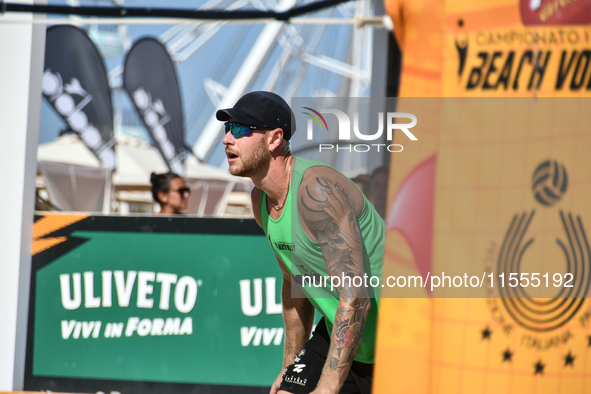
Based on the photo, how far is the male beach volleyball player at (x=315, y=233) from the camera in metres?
2.19

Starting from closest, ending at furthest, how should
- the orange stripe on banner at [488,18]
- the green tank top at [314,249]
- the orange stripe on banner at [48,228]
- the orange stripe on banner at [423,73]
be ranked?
Result: the orange stripe on banner at [488,18], the orange stripe on banner at [423,73], the green tank top at [314,249], the orange stripe on banner at [48,228]

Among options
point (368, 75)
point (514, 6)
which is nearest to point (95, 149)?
point (368, 75)

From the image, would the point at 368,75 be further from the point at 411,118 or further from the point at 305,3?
the point at 411,118

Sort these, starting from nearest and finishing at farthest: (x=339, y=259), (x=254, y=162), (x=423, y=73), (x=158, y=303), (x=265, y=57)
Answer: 1. (x=423, y=73)
2. (x=339, y=259)
3. (x=254, y=162)
4. (x=158, y=303)
5. (x=265, y=57)

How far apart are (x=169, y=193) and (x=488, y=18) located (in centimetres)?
384

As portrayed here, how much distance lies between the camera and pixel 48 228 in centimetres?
488

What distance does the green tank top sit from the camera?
2.36 meters

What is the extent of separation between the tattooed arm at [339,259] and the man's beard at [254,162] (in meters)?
0.29

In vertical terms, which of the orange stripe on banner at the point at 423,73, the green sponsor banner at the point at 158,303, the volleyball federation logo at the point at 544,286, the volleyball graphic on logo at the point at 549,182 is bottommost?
the green sponsor banner at the point at 158,303

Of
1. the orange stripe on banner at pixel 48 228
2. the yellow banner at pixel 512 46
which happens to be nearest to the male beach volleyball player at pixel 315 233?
the yellow banner at pixel 512 46

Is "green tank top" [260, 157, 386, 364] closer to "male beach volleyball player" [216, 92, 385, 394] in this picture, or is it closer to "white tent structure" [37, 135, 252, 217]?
"male beach volleyball player" [216, 92, 385, 394]

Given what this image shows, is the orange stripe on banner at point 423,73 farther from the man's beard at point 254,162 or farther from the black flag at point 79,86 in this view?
the black flag at point 79,86

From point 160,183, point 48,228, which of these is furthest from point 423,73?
point 48,228

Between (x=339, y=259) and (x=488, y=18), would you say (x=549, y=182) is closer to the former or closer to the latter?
(x=488, y=18)
